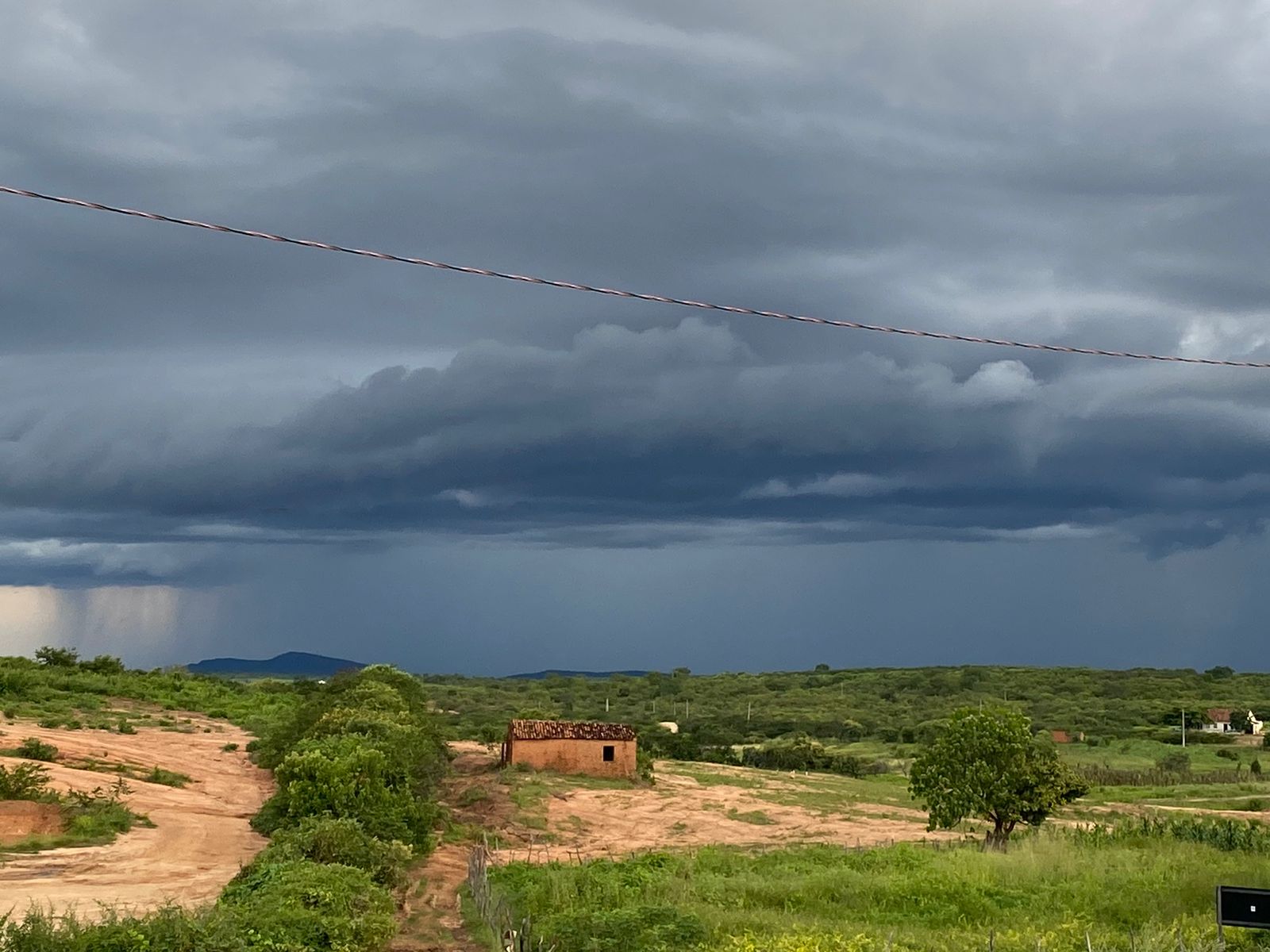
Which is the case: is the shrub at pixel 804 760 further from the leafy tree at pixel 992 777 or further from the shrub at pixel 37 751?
the shrub at pixel 37 751

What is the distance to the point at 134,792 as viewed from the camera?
3803 centimetres

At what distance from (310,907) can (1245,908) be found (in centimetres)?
1230

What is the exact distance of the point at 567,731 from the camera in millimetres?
45156

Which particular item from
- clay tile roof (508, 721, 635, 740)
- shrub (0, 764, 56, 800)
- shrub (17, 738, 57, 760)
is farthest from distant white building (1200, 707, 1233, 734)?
shrub (0, 764, 56, 800)

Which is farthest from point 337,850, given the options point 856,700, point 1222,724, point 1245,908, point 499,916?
point 856,700

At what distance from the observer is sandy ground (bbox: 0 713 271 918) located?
25484 mm

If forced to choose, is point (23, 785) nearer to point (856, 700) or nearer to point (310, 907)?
point (310, 907)

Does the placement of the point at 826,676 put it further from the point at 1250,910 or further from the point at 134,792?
the point at 1250,910

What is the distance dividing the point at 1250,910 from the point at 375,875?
15.5 meters

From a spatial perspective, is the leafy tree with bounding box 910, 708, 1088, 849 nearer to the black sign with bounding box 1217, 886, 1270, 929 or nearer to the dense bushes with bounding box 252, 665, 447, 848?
the dense bushes with bounding box 252, 665, 447, 848

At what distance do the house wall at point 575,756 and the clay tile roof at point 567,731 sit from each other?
15cm

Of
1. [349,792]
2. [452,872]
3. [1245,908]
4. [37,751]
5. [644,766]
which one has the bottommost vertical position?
[452,872]

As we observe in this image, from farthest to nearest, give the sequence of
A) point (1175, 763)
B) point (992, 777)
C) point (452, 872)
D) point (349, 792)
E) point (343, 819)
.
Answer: point (1175, 763) → point (992, 777) → point (452, 872) → point (349, 792) → point (343, 819)

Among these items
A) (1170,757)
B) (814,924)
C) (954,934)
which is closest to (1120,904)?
(954,934)
